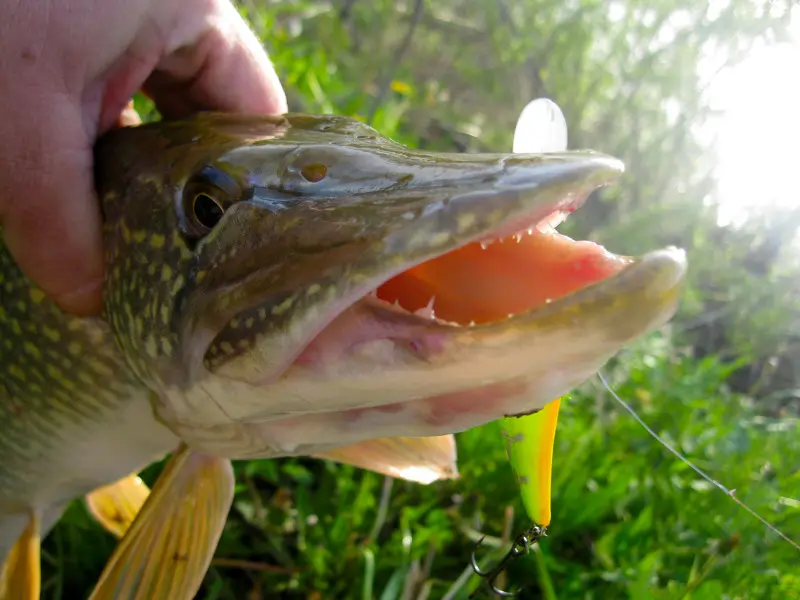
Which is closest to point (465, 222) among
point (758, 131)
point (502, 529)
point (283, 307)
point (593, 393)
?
point (283, 307)

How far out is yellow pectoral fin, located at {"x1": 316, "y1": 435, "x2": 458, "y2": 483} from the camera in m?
1.14

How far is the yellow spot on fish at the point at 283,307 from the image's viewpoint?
63cm

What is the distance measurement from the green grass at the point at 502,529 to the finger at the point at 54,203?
670 millimetres

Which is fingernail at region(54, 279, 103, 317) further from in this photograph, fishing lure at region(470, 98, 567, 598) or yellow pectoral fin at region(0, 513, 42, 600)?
fishing lure at region(470, 98, 567, 598)

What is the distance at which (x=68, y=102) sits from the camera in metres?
0.92

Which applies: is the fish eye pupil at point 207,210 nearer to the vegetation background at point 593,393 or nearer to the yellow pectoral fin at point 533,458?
the yellow pectoral fin at point 533,458

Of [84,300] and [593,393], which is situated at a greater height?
[84,300]

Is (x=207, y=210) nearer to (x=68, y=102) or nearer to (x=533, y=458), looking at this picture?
(x=68, y=102)

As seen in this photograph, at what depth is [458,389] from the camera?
0.62 meters

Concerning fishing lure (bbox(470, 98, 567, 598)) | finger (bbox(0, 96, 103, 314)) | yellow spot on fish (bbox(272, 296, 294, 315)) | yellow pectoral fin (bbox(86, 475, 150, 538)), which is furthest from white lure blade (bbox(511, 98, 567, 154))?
yellow pectoral fin (bbox(86, 475, 150, 538))

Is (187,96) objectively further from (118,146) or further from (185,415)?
(185,415)

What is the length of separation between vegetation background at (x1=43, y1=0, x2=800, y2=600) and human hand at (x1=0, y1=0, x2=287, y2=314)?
2.33 feet

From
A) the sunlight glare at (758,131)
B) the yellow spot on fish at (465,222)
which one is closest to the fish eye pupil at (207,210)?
the yellow spot on fish at (465,222)

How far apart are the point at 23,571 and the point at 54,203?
2.15 feet
